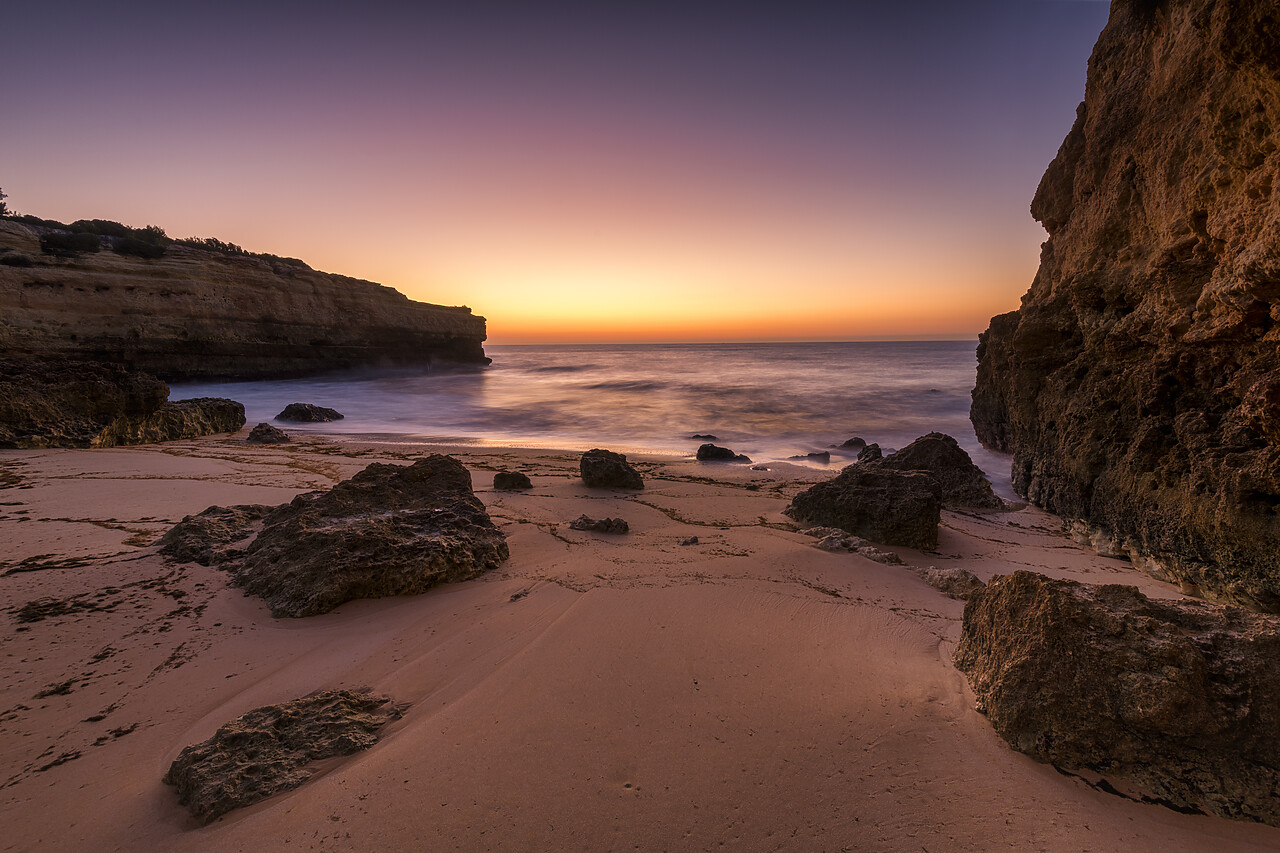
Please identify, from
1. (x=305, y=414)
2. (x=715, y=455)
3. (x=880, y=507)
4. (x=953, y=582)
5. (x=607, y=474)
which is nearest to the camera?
(x=953, y=582)

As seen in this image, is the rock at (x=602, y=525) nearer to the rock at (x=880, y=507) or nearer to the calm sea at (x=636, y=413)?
the rock at (x=880, y=507)

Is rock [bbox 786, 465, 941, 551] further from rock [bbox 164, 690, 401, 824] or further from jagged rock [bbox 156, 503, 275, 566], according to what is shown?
jagged rock [bbox 156, 503, 275, 566]

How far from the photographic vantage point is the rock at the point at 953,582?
10.6 feet

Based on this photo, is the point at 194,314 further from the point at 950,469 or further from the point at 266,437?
the point at 950,469

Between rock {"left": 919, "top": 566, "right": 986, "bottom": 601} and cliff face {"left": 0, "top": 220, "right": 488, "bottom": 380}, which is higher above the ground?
cliff face {"left": 0, "top": 220, "right": 488, "bottom": 380}

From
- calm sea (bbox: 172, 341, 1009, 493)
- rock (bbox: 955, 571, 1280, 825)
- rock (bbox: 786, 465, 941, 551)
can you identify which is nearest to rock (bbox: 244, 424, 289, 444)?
calm sea (bbox: 172, 341, 1009, 493)

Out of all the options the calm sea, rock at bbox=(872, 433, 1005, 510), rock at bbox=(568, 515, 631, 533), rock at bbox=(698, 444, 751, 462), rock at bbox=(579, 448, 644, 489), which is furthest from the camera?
the calm sea

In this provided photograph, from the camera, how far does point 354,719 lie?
1866 millimetres

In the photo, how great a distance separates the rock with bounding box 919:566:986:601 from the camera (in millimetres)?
3219

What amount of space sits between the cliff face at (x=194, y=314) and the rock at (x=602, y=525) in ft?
46.7

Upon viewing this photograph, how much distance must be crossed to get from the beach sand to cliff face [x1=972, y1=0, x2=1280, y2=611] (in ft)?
2.65

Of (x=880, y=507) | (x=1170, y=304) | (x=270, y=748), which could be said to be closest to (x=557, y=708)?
(x=270, y=748)

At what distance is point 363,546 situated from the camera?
9.86ft

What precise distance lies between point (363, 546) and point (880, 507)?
387 centimetres
